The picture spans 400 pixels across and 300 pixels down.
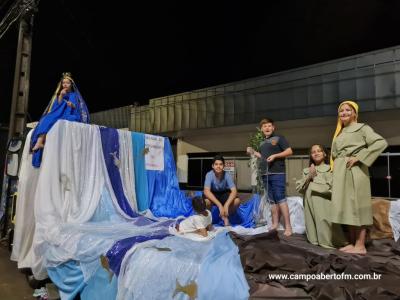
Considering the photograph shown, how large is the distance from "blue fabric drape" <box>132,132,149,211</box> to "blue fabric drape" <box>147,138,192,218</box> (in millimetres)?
86

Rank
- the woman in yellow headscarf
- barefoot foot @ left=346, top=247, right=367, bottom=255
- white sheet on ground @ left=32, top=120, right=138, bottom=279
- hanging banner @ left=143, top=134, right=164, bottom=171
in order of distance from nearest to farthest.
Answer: barefoot foot @ left=346, top=247, right=367, bottom=255
the woman in yellow headscarf
white sheet on ground @ left=32, top=120, right=138, bottom=279
hanging banner @ left=143, top=134, right=164, bottom=171

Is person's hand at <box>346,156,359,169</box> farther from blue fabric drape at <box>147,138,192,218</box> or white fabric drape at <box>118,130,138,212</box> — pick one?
white fabric drape at <box>118,130,138,212</box>

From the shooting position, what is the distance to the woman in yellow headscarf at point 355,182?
2658 millimetres

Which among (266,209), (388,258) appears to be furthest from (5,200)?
(388,258)

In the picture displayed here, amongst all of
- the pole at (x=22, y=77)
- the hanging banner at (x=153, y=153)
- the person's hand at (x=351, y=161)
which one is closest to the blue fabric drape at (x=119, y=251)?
the person's hand at (x=351, y=161)

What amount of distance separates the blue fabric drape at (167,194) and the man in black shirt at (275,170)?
1.37 m

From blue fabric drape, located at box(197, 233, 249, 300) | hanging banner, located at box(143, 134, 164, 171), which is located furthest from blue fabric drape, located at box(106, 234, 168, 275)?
hanging banner, located at box(143, 134, 164, 171)

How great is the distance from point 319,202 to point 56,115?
3.31 m

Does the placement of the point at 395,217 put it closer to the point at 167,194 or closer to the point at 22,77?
the point at 167,194

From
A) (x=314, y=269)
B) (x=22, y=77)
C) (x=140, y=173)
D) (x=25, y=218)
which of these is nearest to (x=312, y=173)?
(x=314, y=269)

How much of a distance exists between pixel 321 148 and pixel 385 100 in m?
5.99

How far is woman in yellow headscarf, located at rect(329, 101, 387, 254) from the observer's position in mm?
2658

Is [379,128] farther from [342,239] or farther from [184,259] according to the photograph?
[184,259]

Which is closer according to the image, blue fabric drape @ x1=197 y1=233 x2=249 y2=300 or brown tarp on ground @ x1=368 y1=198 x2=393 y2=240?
blue fabric drape @ x1=197 y1=233 x2=249 y2=300
